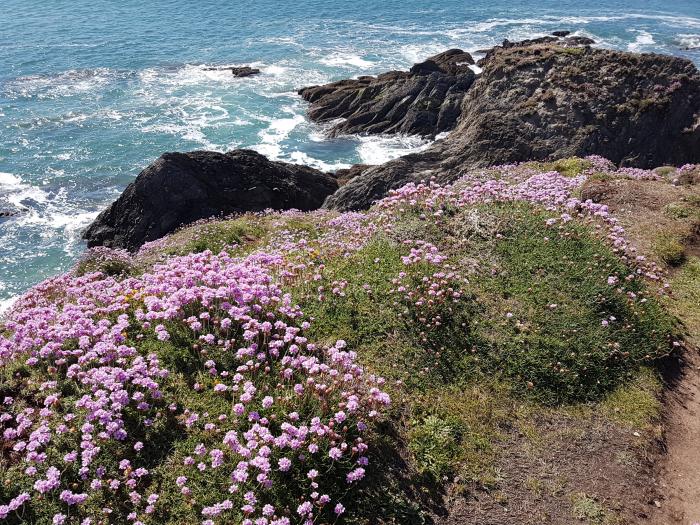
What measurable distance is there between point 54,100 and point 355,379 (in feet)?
189

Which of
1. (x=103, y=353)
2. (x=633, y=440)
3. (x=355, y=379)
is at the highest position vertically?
(x=103, y=353)

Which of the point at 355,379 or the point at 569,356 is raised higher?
the point at 355,379

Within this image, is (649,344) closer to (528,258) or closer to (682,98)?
(528,258)

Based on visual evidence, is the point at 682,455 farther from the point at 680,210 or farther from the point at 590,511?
the point at 680,210

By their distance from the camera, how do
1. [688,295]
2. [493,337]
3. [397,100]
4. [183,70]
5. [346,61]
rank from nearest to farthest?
[493,337] < [688,295] < [397,100] < [183,70] < [346,61]

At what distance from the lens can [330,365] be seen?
30.3 ft

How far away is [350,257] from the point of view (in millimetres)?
12570

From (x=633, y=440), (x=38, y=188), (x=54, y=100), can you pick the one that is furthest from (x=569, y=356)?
(x=54, y=100)

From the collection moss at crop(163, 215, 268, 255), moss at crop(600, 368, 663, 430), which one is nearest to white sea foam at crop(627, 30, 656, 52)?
moss at crop(163, 215, 268, 255)

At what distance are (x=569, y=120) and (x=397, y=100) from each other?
21.7m

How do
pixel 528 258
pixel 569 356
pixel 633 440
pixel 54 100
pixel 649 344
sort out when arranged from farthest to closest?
1. pixel 54 100
2. pixel 528 258
3. pixel 649 344
4. pixel 569 356
5. pixel 633 440

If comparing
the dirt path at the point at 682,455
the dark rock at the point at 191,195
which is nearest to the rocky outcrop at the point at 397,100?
the dark rock at the point at 191,195

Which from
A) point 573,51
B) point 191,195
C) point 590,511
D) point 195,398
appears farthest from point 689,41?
point 195,398

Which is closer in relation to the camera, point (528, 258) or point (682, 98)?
point (528, 258)
